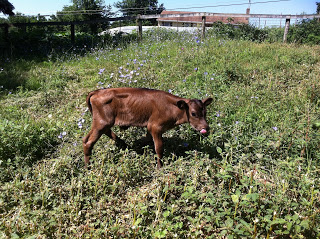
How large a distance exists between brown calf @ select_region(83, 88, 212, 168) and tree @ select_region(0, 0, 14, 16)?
12.6 metres

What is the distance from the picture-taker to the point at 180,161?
13.4 feet

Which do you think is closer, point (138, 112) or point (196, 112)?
point (196, 112)

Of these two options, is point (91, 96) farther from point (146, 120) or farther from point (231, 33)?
point (231, 33)

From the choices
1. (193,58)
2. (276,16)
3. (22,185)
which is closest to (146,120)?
(22,185)

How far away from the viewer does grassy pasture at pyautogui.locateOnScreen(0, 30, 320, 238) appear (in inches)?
118

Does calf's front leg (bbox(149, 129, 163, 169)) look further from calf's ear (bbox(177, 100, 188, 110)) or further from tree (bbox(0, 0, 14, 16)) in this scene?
tree (bbox(0, 0, 14, 16))

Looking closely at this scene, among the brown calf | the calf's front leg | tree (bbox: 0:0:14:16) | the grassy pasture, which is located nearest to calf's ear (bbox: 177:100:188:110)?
the brown calf

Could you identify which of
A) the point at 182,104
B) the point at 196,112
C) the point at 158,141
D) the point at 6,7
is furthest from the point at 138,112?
the point at 6,7

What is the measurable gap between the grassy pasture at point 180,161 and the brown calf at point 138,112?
0.40 meters

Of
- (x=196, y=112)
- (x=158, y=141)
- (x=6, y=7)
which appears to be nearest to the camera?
(x=196, y=112)

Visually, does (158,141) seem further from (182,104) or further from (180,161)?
(182,104)

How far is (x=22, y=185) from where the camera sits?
11.8 ft

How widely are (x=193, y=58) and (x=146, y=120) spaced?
480 centimetres

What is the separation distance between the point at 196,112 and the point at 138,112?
90 cm
